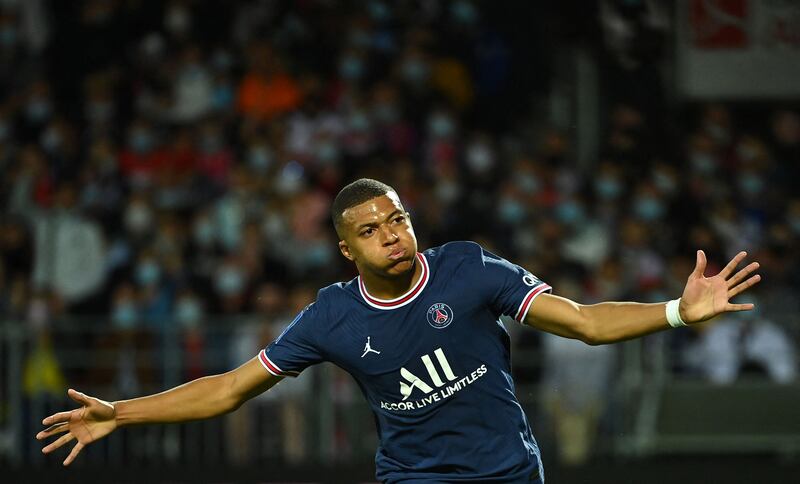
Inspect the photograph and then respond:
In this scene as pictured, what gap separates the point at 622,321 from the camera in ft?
18.0

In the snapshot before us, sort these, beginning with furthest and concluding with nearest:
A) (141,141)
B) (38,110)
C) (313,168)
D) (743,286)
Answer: (38,110)
(141,141)
(313,168)
(743,286)

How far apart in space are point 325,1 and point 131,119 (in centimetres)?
266

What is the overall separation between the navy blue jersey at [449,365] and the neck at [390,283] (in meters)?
0.02

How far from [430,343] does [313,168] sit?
8.68 m

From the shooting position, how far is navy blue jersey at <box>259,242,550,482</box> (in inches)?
226

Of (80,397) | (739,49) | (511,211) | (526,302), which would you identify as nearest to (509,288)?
(526,302)

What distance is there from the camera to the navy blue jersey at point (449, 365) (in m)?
5.73

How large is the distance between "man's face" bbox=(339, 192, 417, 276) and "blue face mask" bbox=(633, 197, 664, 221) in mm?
8342

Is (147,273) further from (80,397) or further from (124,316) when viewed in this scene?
(80,397)

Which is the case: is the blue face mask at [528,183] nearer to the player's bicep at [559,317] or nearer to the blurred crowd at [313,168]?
the blurred crowd at [313,168]

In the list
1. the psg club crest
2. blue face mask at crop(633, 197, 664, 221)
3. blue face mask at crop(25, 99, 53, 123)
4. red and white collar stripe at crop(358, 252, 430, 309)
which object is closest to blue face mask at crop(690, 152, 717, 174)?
blue face mask at crop(633, 197, 664, 221)

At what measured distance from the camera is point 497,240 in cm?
1323

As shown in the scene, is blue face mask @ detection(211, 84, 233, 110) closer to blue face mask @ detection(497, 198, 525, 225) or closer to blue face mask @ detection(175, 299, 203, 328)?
blue face mask @ detection(175, 299, 203, 328)

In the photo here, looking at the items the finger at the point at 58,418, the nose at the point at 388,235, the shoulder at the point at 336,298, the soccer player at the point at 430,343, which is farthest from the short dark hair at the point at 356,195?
the finger at the point at 58,418
